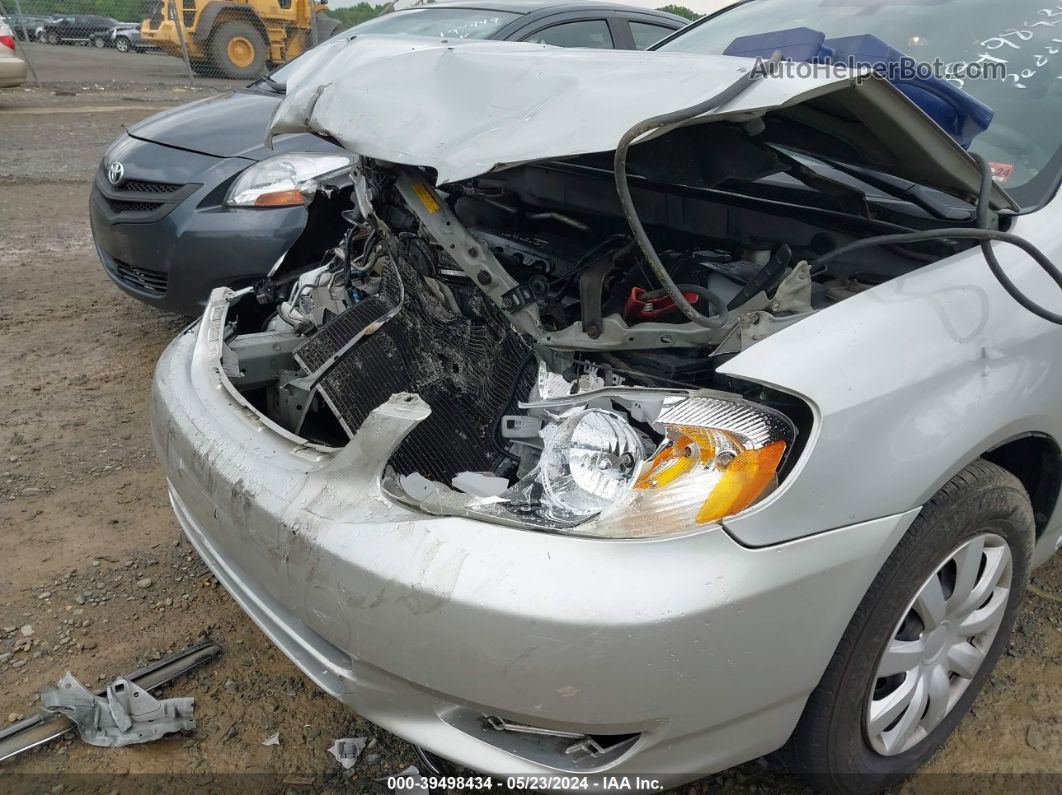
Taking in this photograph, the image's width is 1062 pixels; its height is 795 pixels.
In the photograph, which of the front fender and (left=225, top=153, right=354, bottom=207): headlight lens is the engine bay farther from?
(left=225, top=153, right=354, bottom=207): headlight lens

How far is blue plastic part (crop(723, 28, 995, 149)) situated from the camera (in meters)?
1.84

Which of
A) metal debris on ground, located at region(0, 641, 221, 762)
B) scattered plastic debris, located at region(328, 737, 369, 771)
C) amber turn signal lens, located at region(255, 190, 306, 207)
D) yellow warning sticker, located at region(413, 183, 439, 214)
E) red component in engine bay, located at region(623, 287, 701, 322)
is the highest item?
yellow warning sticker, located at region(413, 183, 439, 214)

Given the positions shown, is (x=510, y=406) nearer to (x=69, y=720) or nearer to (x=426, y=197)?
(x=426, y=197)

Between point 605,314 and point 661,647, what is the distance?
946 millimetres

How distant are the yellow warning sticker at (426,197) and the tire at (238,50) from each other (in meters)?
16.2

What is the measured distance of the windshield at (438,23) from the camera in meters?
4.73

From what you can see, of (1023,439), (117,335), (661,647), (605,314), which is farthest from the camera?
(117,335)

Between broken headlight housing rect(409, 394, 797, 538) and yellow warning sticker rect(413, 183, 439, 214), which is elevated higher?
yellow warning sticker rect(413, 183, 439, 214)

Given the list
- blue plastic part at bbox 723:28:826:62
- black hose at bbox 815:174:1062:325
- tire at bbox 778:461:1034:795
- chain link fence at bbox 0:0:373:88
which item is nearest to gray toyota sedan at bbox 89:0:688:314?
blue plastic part at bbox 723:28:826:62

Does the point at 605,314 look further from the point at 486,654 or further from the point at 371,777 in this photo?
the point at 371,777

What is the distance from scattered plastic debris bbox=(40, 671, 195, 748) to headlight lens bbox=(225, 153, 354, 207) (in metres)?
2.50

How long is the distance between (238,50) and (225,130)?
1420 centimetres

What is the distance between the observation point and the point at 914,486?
1502 mm

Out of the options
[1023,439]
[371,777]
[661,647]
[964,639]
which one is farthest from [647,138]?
[371,777]
